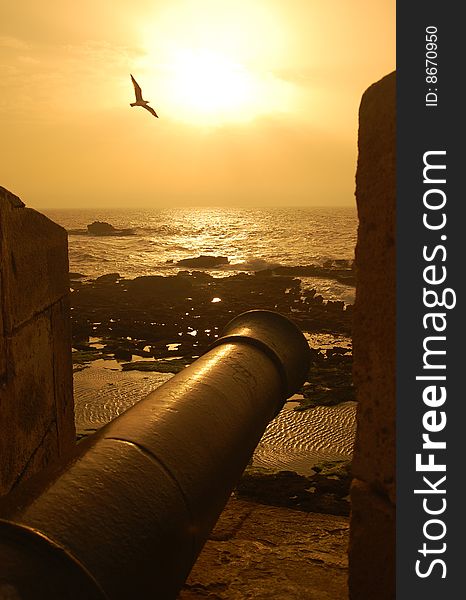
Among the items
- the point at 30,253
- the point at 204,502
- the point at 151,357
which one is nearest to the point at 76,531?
the point at 204,502

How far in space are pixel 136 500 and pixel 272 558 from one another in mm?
2365

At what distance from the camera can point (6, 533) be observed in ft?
5.59

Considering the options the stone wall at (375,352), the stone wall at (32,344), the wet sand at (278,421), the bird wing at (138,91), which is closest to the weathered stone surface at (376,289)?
the stone wall at (375,352)

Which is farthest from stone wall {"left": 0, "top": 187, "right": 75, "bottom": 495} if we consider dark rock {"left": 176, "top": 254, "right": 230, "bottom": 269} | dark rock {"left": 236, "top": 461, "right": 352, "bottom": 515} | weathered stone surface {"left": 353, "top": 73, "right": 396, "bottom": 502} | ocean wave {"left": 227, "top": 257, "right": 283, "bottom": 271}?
dark rock {"left": 176, "top": 254, "right": 230, "bottom": 269}

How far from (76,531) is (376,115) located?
1569mm

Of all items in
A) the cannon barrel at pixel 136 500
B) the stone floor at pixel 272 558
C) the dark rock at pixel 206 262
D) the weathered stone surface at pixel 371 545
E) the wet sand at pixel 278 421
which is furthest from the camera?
the dark rock at pixel 206 262

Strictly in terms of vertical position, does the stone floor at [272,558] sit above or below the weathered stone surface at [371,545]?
below

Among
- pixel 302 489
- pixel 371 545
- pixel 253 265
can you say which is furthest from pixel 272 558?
pixel 253 265

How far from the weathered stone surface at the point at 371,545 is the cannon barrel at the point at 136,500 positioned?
0.57 m

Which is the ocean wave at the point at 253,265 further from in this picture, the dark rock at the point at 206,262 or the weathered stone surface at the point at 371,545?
the weathered stone surface at the point at 371,545

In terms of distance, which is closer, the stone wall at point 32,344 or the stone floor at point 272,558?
the stone wall at point 32,344

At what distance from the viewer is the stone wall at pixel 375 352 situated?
6.66 ft

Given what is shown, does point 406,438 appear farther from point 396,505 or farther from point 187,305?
point 187,305

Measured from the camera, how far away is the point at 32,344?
377 centimetres
